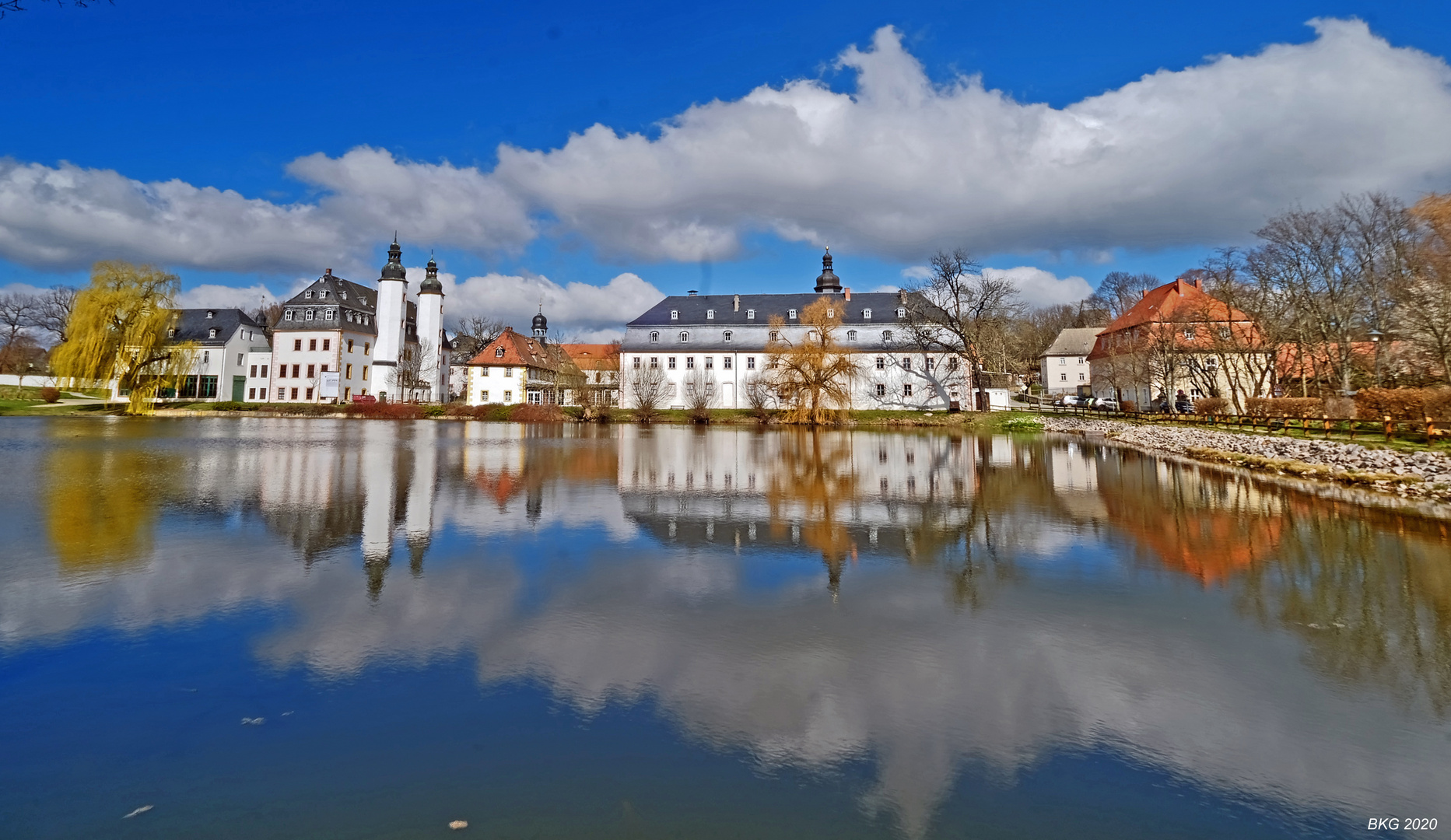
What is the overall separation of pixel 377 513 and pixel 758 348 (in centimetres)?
5352

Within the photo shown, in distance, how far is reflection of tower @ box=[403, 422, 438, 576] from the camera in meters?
8.97

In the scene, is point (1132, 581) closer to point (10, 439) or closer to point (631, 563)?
point (631, 563)

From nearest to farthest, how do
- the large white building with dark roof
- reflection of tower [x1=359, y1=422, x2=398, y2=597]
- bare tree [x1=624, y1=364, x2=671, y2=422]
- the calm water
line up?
the calm water → reflection of tower [x1=359, y1=422, x2=398, y2=597] → bare tree [x1=624, y1=364, x2=671, y2=422] → the large white building with dark roof

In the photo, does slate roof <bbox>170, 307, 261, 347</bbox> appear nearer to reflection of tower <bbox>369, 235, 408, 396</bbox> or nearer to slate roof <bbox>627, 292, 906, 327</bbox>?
reflection of tower <bbox>369, 235, 408, 396</bbox>

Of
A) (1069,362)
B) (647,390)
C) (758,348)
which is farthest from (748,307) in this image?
(1069,362)

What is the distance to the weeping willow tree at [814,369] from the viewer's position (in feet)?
156

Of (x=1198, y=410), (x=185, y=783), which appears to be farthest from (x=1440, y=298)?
(x=185, y=783)

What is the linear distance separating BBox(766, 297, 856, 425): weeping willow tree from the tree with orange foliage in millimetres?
27829

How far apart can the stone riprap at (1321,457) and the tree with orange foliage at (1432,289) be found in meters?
6.97

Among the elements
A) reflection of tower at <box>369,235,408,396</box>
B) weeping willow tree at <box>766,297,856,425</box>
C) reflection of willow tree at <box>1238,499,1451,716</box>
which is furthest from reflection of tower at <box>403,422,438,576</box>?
reflection of tower at <box>369,235,408,396</box>

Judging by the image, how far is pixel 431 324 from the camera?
73.0 m

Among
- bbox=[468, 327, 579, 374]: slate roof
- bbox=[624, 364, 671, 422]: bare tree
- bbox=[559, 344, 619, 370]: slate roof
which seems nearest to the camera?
bbox=[624, 364, 671, 422]: bare tree

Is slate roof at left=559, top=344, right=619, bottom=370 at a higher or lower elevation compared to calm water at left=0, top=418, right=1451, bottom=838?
higher

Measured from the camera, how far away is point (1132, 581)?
809 centimetres
